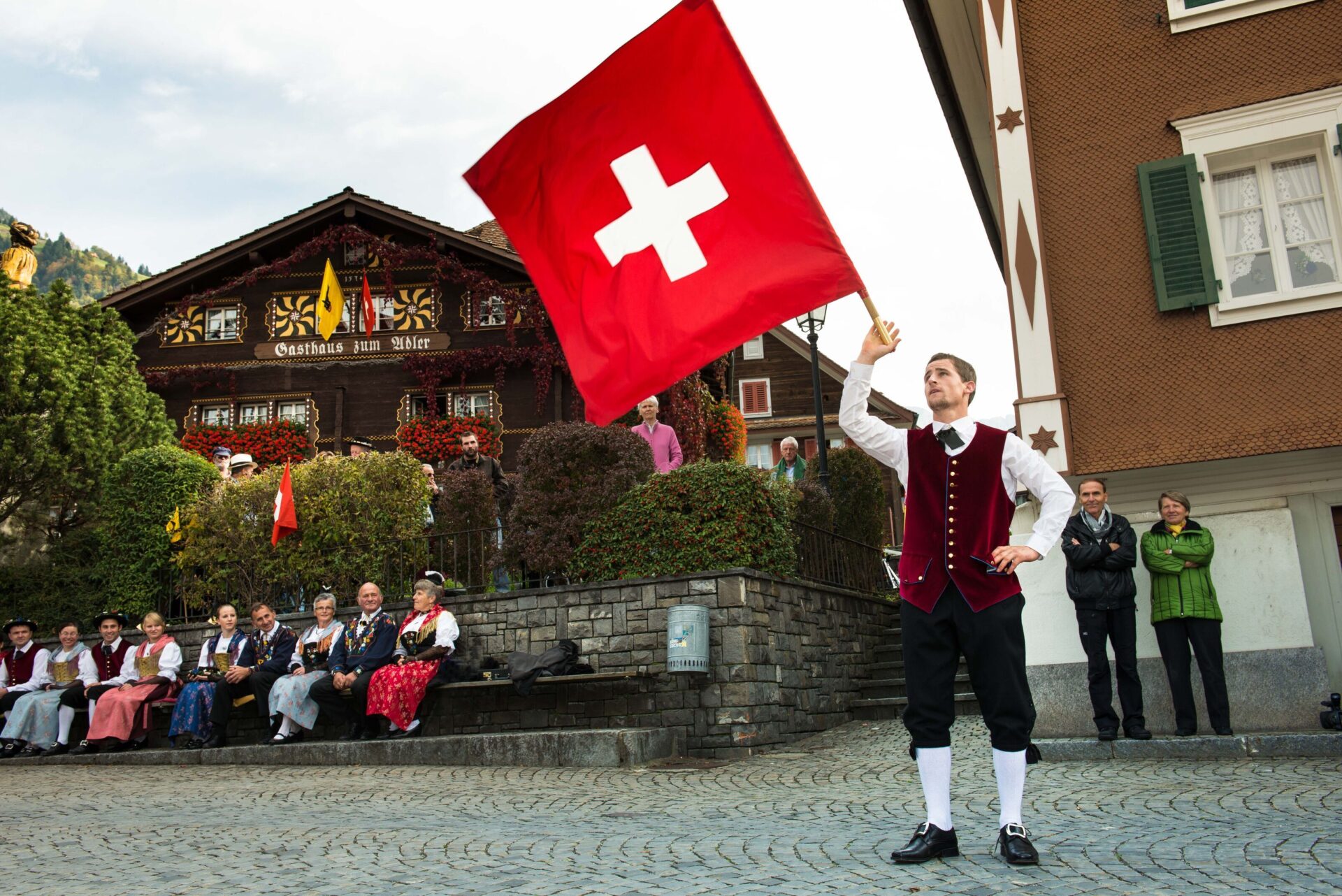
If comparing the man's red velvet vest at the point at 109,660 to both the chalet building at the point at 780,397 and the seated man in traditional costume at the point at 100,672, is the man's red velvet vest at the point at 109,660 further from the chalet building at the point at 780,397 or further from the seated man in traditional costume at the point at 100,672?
the chalet building at the point at 780,397

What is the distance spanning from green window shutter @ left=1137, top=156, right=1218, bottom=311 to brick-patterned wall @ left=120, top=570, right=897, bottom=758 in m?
4.72

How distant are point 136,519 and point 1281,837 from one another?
45.3 feet

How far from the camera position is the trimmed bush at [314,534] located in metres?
14.5

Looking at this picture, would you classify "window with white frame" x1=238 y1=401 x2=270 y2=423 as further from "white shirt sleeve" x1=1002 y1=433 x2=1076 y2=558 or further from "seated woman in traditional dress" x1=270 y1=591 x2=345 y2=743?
"white shirt sleeve" x1=1002 y1=433 x2=1076 y2=558

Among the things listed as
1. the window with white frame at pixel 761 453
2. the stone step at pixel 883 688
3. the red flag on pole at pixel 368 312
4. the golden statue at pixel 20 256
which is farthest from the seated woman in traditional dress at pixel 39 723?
the window with white frame at pixel 761 453

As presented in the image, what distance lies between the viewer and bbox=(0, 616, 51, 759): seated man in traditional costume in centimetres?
1401

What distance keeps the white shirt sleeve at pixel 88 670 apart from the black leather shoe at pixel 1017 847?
1193 cm

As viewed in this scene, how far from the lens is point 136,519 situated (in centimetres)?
1553

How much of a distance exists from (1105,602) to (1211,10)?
18.9 feet

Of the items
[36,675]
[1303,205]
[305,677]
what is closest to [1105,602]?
[1303,205]

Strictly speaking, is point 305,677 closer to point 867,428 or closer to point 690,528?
point 690,528

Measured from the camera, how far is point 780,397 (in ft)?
164

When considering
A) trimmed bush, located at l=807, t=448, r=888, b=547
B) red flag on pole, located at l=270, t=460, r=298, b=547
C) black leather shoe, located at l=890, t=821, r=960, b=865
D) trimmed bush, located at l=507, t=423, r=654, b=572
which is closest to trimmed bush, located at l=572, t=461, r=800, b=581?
trimmed bush, located at l=507, t=423, r=654, b=572

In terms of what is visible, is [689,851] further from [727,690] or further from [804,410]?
[804,410]
